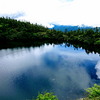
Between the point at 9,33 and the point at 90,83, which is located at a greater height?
the point at 9,33

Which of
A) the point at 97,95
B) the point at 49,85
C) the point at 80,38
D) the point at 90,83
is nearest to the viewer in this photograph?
the point at 97,95

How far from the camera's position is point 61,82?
1981 cm

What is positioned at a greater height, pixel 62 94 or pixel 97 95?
pixel 97 95

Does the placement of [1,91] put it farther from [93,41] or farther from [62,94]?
[93,41]

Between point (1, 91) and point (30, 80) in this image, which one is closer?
point (1, 91)

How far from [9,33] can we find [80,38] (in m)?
64.6

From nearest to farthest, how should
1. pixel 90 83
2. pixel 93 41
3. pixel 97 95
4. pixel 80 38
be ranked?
pixel 97 95 → pixel 90 83 → pixel 93 41 → pixel 80 38

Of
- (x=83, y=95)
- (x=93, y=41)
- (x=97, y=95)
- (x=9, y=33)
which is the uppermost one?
(x=9, y=33)

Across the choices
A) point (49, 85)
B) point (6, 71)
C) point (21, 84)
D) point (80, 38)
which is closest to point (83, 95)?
point (49, 85)

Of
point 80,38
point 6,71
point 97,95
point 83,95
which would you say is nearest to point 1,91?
point 6,71

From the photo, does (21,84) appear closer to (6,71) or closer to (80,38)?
(6,71)

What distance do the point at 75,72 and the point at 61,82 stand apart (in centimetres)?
704

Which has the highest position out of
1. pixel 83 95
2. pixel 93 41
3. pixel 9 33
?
pixel 9 33

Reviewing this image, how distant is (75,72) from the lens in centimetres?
2488
